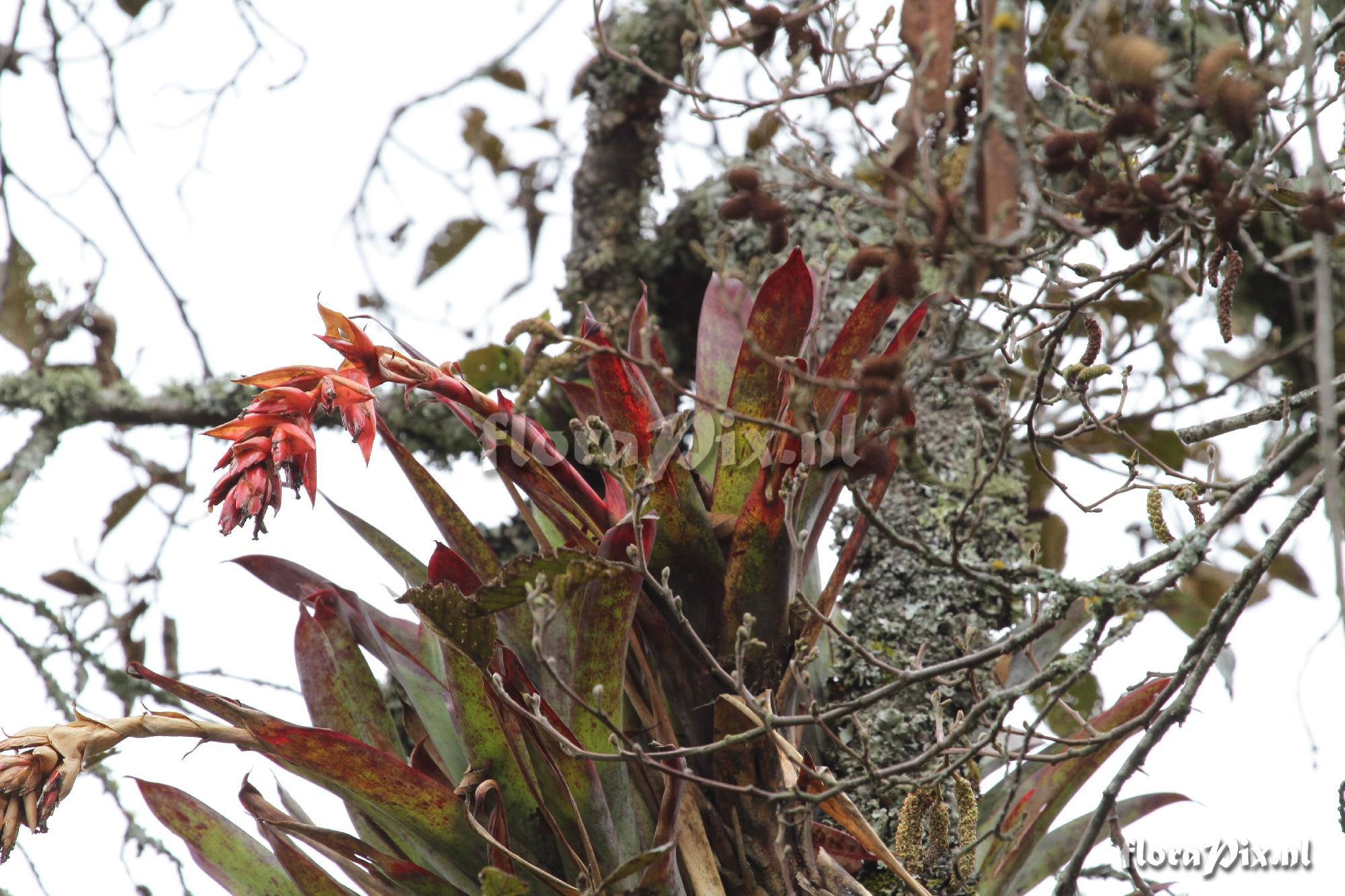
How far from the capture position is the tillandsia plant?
3.19ft

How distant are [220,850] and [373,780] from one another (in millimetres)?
279

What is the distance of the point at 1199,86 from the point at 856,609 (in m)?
1.01

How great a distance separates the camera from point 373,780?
3.38 ft

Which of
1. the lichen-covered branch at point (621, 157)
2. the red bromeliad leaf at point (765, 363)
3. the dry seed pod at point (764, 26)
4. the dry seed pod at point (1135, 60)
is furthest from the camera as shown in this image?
the lichen-covered branch at point (621, 157)

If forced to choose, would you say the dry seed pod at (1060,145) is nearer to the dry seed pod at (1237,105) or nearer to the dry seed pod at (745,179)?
the dry seed pod at (1237,105)

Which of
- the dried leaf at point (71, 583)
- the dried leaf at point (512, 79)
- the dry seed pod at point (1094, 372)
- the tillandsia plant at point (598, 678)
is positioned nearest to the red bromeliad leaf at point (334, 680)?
the tillandsia plant at point (598, 678)

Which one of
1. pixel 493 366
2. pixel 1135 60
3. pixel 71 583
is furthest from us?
pixel 71 583

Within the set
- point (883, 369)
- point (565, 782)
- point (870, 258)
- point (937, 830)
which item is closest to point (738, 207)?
point (870, 258)

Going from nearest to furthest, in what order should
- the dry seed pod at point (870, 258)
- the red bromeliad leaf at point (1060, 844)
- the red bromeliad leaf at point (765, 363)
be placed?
the dry seed pod at point (870, 258) → the red bromeliad leaf at point (765, 363) → the red bromeliad leaf at point (1060, 844)

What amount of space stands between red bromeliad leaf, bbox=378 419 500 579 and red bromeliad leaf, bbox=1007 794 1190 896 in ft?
2.34

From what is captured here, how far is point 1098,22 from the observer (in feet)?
2.37

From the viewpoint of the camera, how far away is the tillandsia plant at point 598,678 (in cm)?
97

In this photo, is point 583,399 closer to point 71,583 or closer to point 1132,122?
point 1132,122

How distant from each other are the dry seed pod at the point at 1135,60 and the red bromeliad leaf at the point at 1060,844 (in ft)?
3.00
